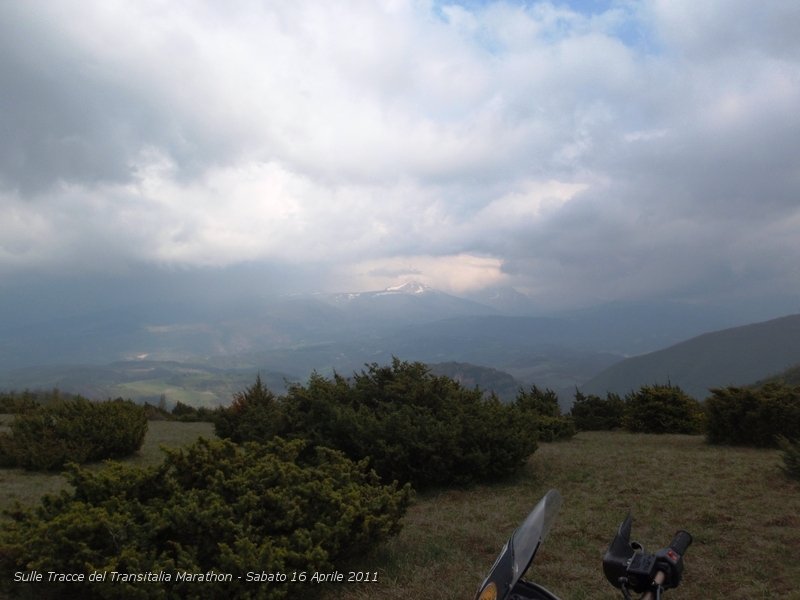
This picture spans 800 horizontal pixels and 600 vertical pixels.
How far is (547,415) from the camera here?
53.5 feet

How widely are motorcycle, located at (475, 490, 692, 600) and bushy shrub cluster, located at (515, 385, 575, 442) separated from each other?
31.3ft

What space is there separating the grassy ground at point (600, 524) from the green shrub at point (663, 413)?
17.7 ft

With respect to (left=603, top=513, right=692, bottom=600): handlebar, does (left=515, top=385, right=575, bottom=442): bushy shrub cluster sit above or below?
below

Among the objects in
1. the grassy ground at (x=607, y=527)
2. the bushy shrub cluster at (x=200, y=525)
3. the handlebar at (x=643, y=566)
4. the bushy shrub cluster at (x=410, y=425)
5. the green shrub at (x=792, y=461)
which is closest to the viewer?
the handlebar at (x=643, y=566)

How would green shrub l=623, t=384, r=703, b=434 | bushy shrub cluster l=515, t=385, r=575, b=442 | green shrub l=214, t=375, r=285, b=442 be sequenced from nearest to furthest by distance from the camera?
green shrub l=214, t=375, r=285, b=442, bushy shrub cluster l=515, t=385, r=575, b=442, green shrub l=623, t=384, r=703, b=434

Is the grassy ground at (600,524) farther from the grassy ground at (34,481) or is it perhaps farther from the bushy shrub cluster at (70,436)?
the bushy shrub cluster at (70,436)

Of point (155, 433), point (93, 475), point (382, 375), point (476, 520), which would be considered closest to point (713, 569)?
point (476, 520)

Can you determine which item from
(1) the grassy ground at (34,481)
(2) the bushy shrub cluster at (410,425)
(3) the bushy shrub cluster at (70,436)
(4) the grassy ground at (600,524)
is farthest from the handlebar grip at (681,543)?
(3) the bushy shrub cluster at (70,436)

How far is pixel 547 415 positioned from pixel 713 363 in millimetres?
192236

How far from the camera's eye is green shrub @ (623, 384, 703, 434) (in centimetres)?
1586

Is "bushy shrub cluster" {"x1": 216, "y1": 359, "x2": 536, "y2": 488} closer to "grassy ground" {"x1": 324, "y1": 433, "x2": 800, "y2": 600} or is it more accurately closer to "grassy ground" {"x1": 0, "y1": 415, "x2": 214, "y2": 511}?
"grassy ground" {"x1": 324, "y1": 433, "x2": 800, "y2": 600}

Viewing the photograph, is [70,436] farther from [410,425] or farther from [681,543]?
[681,543]

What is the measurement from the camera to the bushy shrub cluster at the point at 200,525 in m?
3.84

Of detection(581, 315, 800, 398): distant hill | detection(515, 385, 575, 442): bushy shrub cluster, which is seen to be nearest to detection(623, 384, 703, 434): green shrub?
detection(515, 385, 575, 442): bushy shrub cluster
